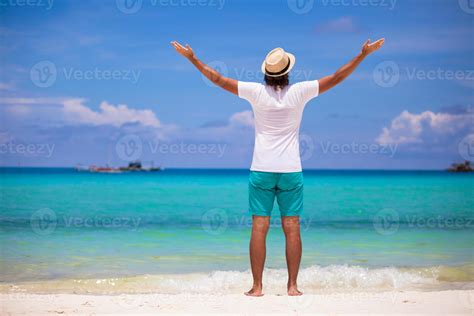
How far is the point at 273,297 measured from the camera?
14.4 ft

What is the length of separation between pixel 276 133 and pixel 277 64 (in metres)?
0.48

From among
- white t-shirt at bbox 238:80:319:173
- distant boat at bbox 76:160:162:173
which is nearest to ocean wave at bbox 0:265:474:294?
white t-shirt at bbox 238:80:319:173

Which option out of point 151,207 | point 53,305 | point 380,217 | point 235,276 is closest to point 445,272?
point 235,276

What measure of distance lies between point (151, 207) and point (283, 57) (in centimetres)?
1633

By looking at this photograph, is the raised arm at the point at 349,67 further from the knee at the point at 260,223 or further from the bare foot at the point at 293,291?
the bare foot at the point at 293,291

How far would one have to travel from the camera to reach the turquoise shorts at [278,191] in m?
4.38

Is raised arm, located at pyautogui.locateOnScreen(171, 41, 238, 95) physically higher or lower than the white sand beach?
higher

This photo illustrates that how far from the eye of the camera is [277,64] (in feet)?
14.3

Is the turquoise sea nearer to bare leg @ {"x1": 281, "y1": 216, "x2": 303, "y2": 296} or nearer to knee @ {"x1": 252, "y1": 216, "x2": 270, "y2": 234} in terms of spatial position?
bare leg @ {"x1": 281, "y1": 216, "x2": 303, "y2": 296}

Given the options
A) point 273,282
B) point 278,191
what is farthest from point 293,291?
point 273,282

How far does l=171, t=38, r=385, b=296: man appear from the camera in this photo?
4352mm

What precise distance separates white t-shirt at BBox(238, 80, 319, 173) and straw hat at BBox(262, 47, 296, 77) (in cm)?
11

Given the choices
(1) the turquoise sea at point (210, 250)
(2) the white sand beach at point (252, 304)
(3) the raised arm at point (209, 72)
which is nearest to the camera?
(2) the white sand beach at point (252, 304)

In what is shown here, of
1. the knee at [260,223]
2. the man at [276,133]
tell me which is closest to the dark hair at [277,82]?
the man at [276,133]
